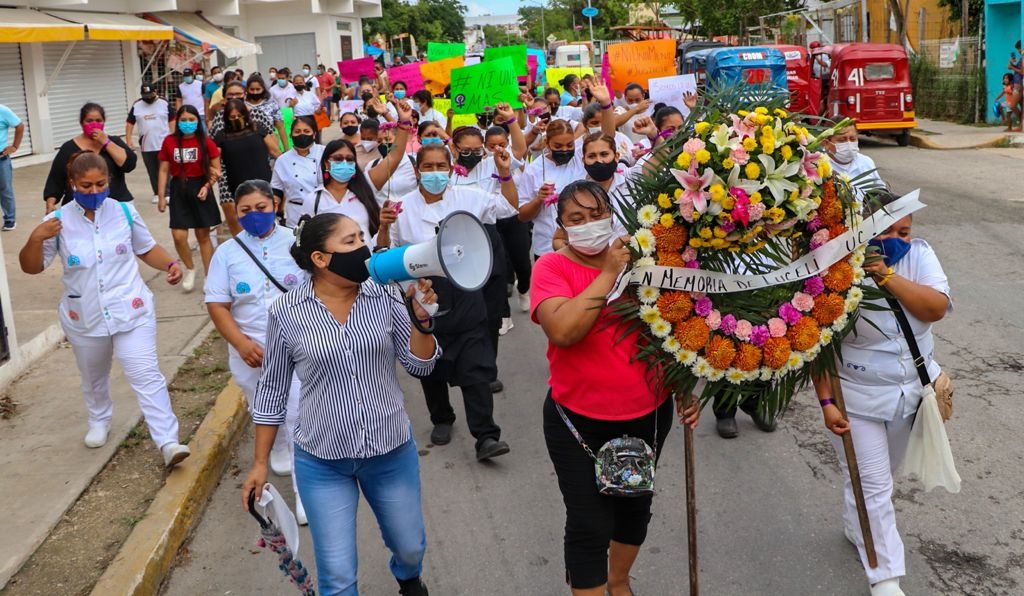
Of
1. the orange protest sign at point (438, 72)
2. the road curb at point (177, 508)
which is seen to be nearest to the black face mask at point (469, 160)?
the road curb at point (177, 508)

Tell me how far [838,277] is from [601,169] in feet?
9.76

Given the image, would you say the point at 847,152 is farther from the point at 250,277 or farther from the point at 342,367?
the point at 342,367

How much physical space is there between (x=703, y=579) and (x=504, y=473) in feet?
5.54

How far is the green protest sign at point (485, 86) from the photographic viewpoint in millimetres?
10773

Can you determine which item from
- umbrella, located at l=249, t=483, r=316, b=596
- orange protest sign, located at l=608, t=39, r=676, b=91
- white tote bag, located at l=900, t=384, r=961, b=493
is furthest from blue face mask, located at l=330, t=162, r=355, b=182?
orange protest sign, located at l=608, t=39, r=676, b=91

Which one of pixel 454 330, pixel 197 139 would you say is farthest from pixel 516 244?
pixel 197 139

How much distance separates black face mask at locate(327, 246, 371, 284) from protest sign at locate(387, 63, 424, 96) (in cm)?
1137

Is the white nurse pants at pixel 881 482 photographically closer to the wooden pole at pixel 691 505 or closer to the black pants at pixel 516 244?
the wooden pole at pixel 691 505

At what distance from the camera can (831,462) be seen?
584 cm

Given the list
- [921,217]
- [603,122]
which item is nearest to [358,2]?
[921,217]

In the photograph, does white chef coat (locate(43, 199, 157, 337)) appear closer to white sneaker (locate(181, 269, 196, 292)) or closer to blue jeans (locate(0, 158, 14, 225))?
white sneaker (locate(181, 269, 196, 292))

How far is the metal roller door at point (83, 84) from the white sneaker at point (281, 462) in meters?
16.0

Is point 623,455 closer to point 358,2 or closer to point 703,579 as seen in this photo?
point 703,579

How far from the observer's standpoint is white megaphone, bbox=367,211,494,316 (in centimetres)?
315
